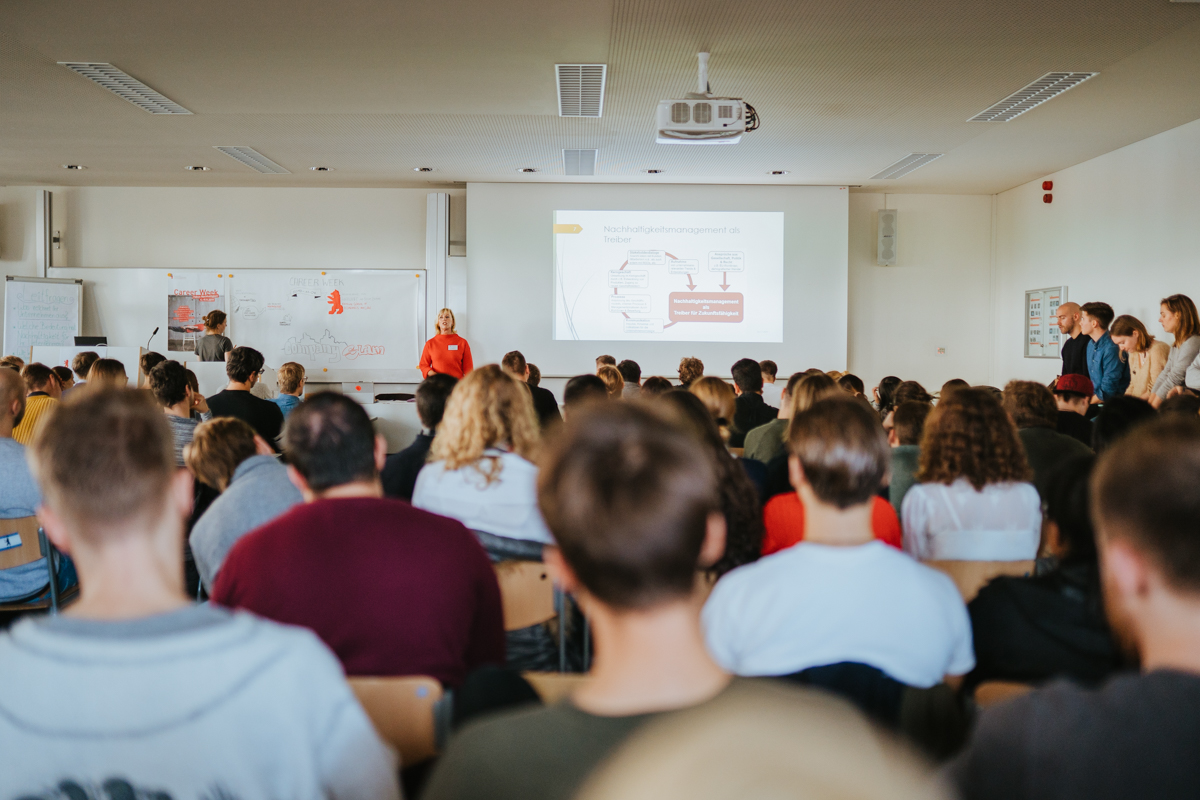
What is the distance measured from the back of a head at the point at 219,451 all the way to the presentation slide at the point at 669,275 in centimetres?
620

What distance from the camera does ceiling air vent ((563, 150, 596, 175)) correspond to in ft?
23.9

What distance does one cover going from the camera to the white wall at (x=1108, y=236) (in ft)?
21.3

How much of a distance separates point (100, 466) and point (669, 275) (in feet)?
25.8

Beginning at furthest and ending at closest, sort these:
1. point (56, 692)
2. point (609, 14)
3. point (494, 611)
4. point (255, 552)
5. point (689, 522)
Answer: point (609, 14) < point (494, 611) < point (255, 552) < point (56, 692) < point (689, 522)

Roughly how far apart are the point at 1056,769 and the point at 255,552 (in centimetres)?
129

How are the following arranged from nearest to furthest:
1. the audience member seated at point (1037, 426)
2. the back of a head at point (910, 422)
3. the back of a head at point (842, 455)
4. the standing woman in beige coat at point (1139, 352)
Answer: the back of a head at point (842, 455)
the audience member seated at point (1037, 426)
the back of a head at point (910, 422)
the standing woman in beige coat at point (1139, 352)

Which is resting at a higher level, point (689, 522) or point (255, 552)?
point (689, 522)

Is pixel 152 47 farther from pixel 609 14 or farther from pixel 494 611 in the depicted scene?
pixel 494 611

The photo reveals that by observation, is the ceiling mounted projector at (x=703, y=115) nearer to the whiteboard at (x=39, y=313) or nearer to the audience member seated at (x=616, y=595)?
the audience member seated at (x=616, y=595)

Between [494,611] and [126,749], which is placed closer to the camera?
[126,749]

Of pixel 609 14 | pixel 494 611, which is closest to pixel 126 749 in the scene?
pixel 494 611

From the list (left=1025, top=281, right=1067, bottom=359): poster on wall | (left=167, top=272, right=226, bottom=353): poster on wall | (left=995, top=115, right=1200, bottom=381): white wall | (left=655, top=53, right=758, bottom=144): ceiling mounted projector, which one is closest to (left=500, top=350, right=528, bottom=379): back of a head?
(left=655, top=53, right=758, bottom=144): ceiling mounted projector

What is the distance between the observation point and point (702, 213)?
337 inches

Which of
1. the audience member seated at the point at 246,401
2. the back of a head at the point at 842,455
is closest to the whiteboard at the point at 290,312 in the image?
the audience member seated at the point at 246,401
